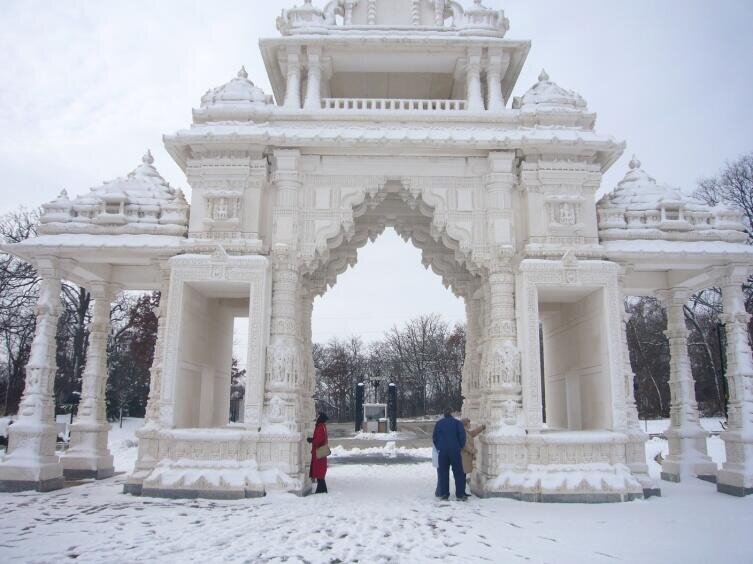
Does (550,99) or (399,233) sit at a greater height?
(550,99)

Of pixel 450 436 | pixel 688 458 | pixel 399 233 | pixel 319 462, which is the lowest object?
pixel 688 458

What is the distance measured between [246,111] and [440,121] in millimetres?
4032

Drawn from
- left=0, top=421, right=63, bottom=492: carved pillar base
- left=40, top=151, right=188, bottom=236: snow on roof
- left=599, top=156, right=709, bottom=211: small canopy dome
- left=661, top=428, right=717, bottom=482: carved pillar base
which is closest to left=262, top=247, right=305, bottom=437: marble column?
left=40, top=151, right=188, bottom=236: snow on roof

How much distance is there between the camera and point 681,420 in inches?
509

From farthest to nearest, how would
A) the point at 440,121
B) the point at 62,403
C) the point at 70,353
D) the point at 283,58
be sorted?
the point at 70,353 → the point at 62,403 → the point at 283,58 → the point at 440,121

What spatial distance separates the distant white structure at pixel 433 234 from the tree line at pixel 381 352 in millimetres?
3153

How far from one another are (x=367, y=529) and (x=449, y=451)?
109 inches

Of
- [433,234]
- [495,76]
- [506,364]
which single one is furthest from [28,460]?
[495,76]

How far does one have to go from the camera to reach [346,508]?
355 inches

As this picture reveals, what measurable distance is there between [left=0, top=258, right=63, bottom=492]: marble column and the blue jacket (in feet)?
23.3

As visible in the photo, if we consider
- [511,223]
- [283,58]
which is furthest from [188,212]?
[511,223]

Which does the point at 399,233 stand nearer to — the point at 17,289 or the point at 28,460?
the point at 28,460

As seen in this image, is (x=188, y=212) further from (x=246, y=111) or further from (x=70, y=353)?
(x=70, y=353)

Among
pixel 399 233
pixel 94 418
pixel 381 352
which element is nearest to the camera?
pixel 94 418
